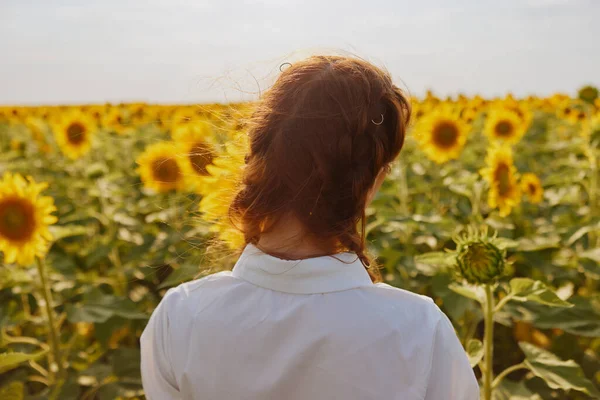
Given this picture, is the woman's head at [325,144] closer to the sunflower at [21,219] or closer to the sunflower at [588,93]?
the sunflower at [21,219]

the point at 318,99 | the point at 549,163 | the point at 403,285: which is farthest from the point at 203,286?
the point at 549,163

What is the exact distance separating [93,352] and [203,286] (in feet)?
6.32

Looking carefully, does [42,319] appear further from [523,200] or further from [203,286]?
[523,200]

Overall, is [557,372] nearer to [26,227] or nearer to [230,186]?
[230,186]

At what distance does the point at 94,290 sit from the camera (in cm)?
226

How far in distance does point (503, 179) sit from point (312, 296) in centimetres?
220

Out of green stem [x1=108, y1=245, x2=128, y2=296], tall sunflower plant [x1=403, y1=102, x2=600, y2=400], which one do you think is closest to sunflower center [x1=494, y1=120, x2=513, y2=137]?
tall sunflower plant [x1=403, y1=102, x2=600, y2=400]

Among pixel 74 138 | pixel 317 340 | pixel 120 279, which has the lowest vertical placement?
pixel 120 279

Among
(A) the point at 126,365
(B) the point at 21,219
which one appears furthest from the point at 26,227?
(A) the point at 126,365

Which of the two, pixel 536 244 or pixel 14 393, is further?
pixel 536 244

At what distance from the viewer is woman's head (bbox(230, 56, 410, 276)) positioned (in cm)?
108

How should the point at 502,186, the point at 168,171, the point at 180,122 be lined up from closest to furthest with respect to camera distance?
the point at 502,186 → the point at 168,171 → the point at 180,122

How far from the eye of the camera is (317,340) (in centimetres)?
99

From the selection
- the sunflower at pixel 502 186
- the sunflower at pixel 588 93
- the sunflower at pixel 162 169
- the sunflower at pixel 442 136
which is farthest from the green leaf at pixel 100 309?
the sunflower at pixel 588 93
